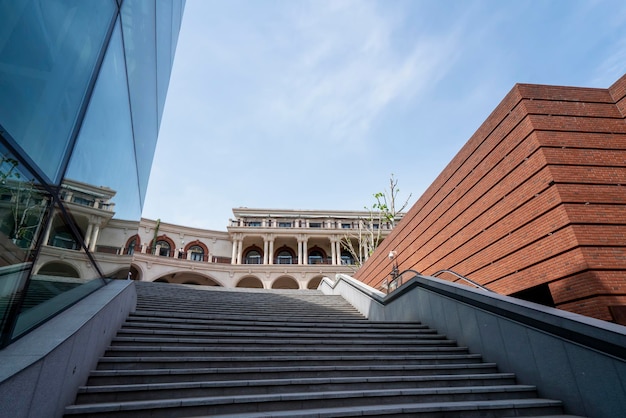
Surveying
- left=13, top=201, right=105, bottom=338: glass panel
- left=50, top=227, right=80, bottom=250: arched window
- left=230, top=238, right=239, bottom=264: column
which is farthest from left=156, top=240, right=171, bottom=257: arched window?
left=50, top=227, right=80, bottom=250: arched window

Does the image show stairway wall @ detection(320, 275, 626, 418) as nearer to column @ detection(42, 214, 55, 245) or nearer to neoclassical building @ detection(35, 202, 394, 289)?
column @ detection(42, 214, 55, 245)

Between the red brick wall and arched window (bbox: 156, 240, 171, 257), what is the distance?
98.7 ft

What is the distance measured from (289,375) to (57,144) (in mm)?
3604

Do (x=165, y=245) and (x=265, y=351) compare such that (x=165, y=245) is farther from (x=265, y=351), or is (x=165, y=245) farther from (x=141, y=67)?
(x=265, y=351)

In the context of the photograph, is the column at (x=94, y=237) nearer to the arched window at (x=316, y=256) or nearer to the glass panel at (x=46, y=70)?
the glass panel at (x=46, y=70)

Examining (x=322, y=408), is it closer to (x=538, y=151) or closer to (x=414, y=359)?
(x=414, y=359)

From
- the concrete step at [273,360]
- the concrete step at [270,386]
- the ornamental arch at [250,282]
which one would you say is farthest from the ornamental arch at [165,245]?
the concrete step at [270,386]

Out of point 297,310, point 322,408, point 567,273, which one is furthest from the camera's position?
point 297,310

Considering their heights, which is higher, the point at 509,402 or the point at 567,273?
the point at 567,273

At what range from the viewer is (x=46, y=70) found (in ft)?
8.31

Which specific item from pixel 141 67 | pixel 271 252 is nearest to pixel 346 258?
pixel 271 252

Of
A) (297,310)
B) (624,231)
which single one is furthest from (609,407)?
(297,310)

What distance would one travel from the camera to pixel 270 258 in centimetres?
3475

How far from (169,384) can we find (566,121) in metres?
8.74
